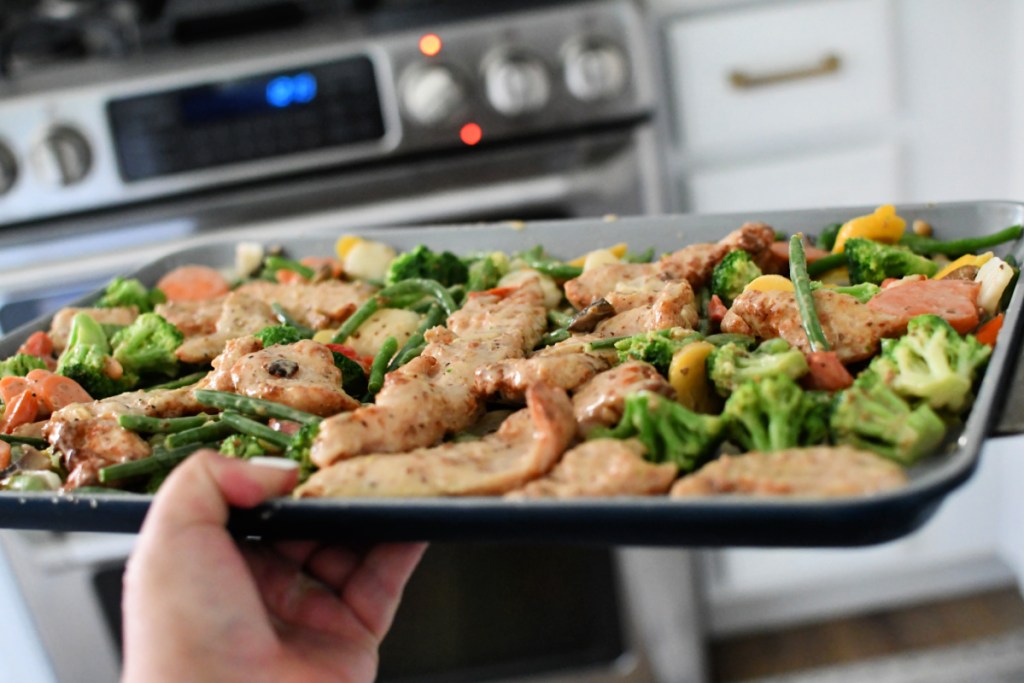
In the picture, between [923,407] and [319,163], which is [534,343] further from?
[319,163]

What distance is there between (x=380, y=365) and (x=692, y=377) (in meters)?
0.49

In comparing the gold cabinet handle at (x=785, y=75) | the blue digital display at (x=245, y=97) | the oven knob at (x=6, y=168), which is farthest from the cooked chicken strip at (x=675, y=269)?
the oven knob at (x=6, y=168)

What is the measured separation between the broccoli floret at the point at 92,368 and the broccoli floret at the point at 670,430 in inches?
34.3

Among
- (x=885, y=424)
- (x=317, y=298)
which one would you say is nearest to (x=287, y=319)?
(x=317, y=298)

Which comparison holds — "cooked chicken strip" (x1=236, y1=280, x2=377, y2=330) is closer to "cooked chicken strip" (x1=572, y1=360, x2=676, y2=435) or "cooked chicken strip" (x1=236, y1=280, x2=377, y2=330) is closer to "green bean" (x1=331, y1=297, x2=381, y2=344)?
"green bean" (x1=331, y1=297, x2=381, y2=344)

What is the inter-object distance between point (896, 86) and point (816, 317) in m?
1.77

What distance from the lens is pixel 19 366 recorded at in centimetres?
168

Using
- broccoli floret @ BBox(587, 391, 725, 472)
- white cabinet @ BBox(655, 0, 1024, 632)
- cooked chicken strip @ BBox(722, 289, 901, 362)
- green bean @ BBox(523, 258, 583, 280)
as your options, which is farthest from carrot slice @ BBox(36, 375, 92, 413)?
white cabinet @ BBox(655, 0, 1024, 632)

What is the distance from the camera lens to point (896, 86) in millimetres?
2814

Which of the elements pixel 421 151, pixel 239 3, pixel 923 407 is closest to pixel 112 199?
pixel 239 3

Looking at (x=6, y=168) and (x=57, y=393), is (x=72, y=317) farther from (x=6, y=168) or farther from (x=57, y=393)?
(x=6, y=168)

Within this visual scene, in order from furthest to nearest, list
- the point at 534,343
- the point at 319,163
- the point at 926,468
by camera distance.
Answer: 1. the point at 319,163
2. the point at 534,343
3. the point at 926,468

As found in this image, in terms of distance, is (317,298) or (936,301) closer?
(936,301)

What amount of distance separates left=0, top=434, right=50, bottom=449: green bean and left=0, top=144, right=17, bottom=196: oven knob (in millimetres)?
1557
